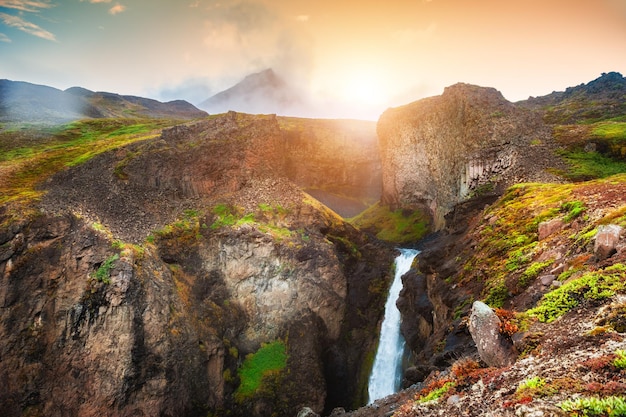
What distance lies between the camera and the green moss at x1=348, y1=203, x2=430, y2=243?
58.7 meters

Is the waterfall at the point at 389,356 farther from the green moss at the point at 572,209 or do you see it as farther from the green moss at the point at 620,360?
the green moss at the point at 620,360

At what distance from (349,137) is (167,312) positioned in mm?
67135

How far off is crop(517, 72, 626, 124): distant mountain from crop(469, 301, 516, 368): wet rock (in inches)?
2725

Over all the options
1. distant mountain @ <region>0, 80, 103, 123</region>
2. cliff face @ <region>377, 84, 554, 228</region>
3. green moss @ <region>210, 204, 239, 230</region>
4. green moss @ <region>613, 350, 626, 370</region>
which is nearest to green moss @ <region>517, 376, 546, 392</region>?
green moss @ <region>613, 350, 626, 370</region>

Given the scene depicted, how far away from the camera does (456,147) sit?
4578cm

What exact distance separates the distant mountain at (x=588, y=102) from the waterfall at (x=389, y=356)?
178 ft

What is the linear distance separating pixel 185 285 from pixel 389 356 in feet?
68.3

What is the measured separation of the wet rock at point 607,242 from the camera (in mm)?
11406

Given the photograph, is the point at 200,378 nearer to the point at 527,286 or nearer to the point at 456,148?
the point at 527,286

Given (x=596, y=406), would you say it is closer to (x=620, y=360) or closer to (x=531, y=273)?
(x=620, y=360)

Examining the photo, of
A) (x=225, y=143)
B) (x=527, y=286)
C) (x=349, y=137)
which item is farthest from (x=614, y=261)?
(x=349, y=137)

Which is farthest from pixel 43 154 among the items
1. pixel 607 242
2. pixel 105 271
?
pixel 607 242

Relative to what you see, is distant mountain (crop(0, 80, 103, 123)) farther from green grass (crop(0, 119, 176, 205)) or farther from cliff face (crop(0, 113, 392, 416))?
cliff face (crop(0, 113, 392, 416))

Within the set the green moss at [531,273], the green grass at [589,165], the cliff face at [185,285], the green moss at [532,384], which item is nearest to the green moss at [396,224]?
the cliff face at [185,285]
